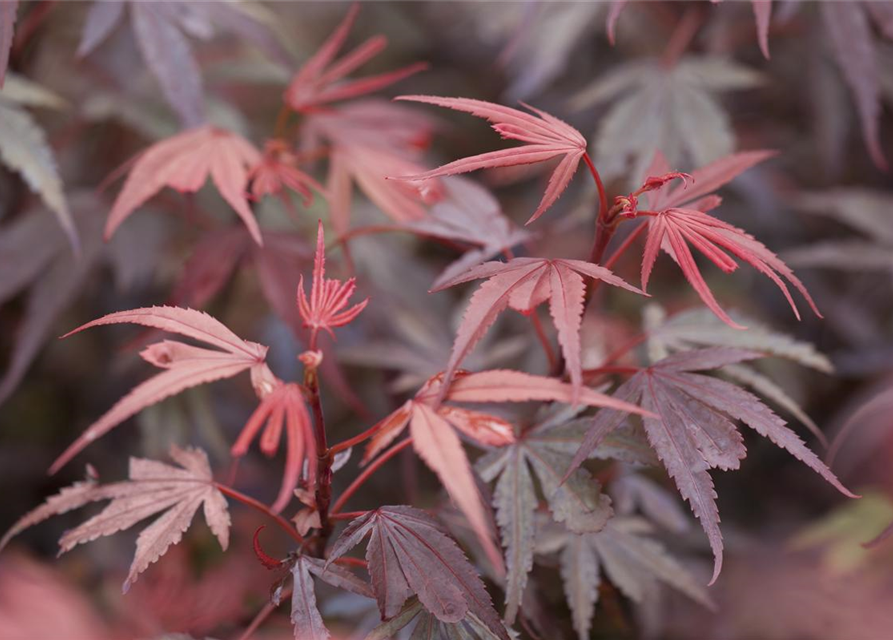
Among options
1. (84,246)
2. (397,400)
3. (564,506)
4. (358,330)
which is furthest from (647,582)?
(84,246)

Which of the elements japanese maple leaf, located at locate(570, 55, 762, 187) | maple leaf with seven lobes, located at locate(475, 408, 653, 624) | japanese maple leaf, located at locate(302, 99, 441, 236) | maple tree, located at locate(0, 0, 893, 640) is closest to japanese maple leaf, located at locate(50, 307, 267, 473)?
maple tree, located at locate(0, 0, 893, 640)

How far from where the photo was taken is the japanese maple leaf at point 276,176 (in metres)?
0.79

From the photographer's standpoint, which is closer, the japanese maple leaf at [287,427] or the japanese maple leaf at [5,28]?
the japanese maple leaf at [287,427]

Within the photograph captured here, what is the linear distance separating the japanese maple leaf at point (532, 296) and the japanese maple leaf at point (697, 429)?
0.09m

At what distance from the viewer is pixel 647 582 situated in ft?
2.57

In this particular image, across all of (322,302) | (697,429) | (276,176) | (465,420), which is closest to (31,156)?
(276,176)

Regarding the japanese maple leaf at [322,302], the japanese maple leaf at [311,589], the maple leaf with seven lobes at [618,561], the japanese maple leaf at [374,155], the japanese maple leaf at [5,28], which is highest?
the japanese maple leaf at [5,28]

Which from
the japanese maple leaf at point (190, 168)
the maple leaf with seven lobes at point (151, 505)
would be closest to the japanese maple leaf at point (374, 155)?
the japanese maple leaf at point (190, 168)

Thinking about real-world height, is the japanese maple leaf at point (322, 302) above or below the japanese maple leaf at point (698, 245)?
below

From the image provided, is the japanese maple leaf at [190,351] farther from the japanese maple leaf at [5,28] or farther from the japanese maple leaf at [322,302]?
the japanese maple leaf at [5,28]

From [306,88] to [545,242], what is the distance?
2.11ft

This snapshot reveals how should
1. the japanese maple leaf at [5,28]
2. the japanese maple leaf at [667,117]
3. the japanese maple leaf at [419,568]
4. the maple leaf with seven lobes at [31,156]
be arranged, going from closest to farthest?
the japanese maple leaf at [419,568]
the japanese maple leaf at [5,28]
the maple leaf with seven lobes at [31,156]
the japanese maple leaf at [667,117]

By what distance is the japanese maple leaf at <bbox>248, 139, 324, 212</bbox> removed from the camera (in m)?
0.79

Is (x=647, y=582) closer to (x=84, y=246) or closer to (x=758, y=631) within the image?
(x=758, y=631)
